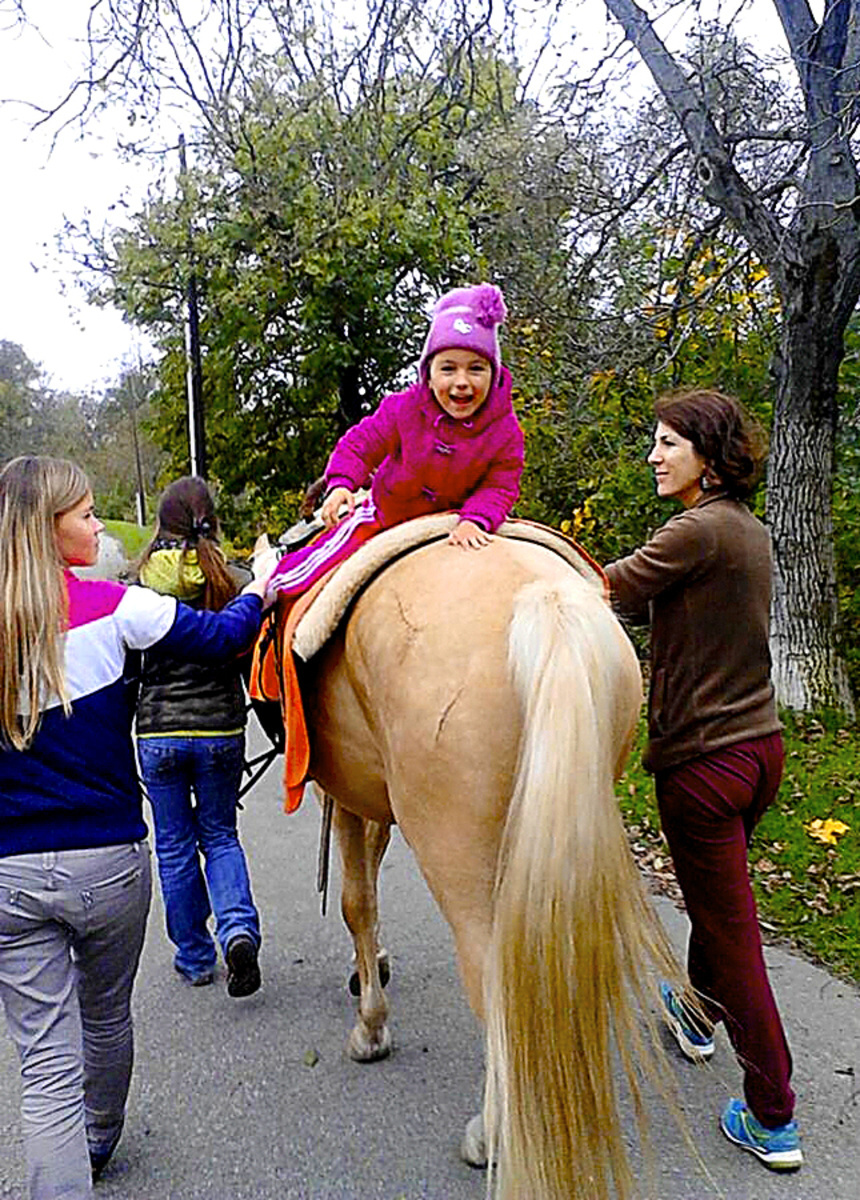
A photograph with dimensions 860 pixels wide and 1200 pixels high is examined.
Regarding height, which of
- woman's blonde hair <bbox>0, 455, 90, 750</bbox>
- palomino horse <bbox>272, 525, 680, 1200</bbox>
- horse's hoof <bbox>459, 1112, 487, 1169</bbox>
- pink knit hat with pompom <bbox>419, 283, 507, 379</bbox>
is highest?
pink knit hat with pompom <bbox>419, 283, 507, 379</bbox>

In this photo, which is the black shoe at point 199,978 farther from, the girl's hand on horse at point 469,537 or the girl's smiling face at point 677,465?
the girl's smiling face at point 677,465

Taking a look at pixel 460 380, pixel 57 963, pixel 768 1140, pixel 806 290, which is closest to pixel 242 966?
pixel 57 963

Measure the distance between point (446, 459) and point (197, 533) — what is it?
A: 1.18 m

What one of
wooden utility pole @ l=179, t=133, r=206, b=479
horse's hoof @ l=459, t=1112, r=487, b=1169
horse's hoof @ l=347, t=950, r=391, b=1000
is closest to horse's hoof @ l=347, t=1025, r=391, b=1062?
horse's hoof @ l=347, t=950, r=391, b=1000

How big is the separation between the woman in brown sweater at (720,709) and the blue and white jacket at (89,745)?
1.22 meters

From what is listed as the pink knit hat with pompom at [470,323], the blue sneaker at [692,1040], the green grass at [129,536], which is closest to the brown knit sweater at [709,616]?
the pink knit hat with pompom at [470,323]

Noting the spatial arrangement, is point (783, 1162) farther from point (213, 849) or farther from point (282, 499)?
point (282, 499)

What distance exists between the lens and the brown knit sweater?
8.45 ft

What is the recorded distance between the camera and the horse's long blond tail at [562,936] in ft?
6.24

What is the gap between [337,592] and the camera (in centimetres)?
243

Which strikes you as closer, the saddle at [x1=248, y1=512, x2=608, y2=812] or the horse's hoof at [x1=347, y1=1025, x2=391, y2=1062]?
the saddle at [x1=248, y1=512, x2=608, y2=812]

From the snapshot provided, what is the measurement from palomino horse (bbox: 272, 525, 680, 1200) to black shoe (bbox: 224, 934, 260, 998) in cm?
136

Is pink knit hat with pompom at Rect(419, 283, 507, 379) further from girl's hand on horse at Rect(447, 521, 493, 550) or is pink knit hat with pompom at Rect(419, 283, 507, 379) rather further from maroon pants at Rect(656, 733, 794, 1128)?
maroon pants at Rect(656, 733, 794, 1128)

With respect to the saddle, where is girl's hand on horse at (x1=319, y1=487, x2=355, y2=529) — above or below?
above
